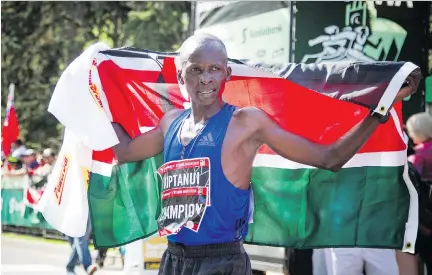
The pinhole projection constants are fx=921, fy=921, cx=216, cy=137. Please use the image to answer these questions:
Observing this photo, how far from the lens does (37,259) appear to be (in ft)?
47.6

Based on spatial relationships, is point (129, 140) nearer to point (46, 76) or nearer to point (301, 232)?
point (301, 232)

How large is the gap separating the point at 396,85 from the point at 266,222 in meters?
1.29

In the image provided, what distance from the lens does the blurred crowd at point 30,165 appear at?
16828 mm

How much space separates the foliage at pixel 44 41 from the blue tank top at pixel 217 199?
25228mm

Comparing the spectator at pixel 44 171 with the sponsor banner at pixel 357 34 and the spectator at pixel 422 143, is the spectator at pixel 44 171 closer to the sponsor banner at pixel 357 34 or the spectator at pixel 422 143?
the sponsor banner at pixel 357 34

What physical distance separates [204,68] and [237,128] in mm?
316

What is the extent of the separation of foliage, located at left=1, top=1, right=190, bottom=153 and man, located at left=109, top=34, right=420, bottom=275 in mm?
25145

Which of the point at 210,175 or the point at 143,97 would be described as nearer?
the point at 210,175

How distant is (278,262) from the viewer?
9781 millimetres

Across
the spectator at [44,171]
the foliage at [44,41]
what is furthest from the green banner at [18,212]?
the foliage at [44,41]

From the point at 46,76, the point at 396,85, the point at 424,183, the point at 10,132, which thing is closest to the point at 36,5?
the point at 46,76

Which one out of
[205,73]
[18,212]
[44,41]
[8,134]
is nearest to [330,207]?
[205,73]

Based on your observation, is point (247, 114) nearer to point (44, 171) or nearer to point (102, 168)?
point (102, 168)

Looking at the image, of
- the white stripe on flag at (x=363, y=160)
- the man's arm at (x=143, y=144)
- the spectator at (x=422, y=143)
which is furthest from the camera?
the spectator at (x=422, y=143)
